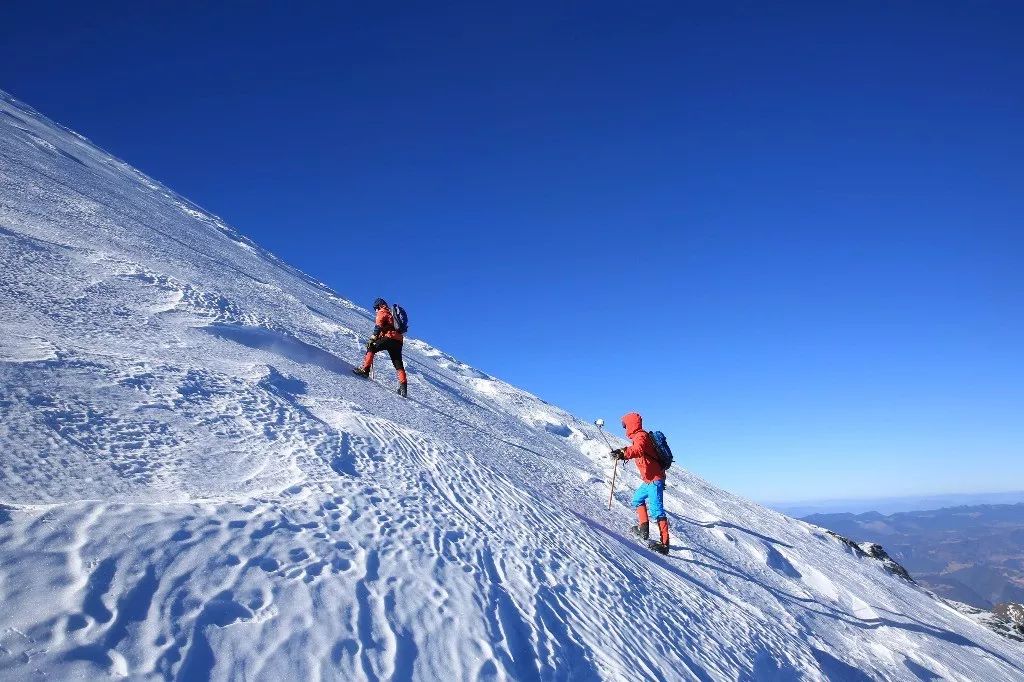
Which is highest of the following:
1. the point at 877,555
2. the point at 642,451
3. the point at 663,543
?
the point at 642,451

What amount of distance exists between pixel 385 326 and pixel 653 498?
5.93 meters

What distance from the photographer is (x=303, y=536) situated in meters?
3.92

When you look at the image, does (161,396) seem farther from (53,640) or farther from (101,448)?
(53,640)

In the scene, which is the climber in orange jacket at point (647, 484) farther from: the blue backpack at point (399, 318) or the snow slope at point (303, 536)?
the blue backpack at point (399, 318)

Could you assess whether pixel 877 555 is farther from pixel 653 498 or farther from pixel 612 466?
pixel 653 498

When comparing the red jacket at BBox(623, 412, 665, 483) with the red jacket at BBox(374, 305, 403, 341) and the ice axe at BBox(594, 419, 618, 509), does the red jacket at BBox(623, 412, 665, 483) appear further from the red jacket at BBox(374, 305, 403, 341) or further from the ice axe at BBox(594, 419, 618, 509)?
the red jacket at BBox(374, 305, 403, 341)

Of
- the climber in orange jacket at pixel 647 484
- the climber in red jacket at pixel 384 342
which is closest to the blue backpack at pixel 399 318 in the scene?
the climber in red jacket at pixel 384 342

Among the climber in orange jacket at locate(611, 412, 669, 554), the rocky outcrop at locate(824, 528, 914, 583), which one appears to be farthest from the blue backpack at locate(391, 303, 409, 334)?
the rocky outcrop at locate(824, 528, 914, 583)

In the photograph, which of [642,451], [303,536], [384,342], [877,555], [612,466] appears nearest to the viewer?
[303,536]

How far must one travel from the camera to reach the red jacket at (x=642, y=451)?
7867 mm

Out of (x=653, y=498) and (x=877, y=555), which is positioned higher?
(x=653, y=498)

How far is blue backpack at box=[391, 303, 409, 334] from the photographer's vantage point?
1014 centimetres

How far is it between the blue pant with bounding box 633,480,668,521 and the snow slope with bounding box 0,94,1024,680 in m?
0.62

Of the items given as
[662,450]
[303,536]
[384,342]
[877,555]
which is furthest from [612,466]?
[303,536]
